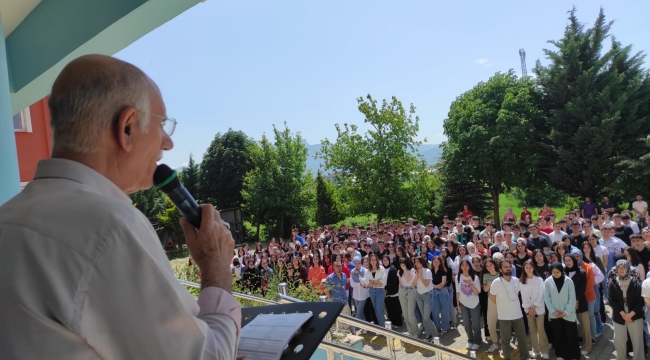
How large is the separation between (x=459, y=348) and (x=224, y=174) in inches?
1253

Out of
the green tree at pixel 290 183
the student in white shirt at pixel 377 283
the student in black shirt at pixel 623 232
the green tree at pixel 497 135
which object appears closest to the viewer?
the student in white shirt at pixel 377 283

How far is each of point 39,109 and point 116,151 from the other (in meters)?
10.7

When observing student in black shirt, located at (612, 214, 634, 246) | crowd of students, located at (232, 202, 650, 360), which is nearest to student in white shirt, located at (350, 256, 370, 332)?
crowd of students, located at (232, 202, 650, 360)

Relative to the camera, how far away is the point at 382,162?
70.6 feet

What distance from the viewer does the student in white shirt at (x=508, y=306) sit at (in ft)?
25.1

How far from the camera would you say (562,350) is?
24.3 ft

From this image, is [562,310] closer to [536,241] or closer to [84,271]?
[536,241]

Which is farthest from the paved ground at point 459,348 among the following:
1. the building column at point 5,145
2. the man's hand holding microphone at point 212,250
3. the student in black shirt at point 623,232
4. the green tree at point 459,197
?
the green tree at point 459,197

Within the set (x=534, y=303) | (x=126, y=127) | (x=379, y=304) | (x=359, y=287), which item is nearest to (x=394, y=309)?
(x=379, y=304)

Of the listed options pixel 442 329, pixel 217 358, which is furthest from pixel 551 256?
pixel 217 358

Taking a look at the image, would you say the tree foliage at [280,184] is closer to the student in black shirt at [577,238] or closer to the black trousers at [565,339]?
the student in black shirt at [577,238]

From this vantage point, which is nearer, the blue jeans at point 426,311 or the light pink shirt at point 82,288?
the light pink shirt at point 82,288

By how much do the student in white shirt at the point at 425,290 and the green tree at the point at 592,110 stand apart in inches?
595

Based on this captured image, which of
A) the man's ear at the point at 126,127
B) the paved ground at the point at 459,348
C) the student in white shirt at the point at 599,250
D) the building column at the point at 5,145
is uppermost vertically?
the building column at the point at 5,145
